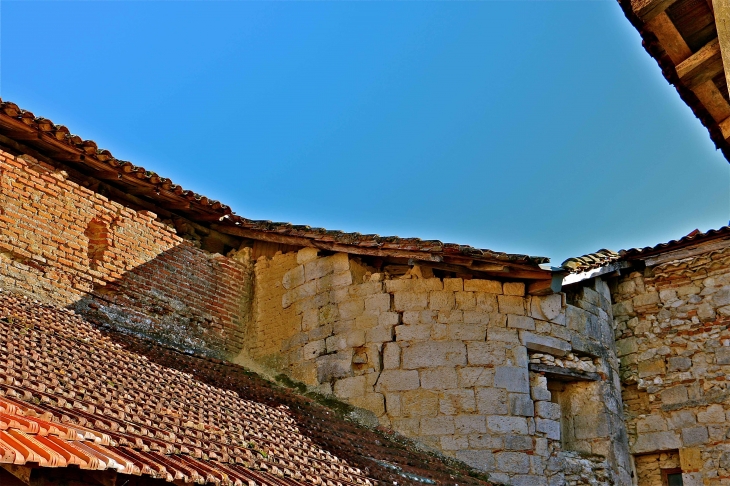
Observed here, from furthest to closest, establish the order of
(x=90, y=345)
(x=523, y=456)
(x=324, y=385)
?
(x=324, y=385)
(x=523, y=456)
(x=90, y=345)

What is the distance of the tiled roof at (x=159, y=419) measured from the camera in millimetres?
5457

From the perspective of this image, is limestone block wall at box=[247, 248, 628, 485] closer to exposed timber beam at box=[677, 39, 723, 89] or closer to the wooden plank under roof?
the wooden plank under roof

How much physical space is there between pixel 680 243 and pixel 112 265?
747 cm

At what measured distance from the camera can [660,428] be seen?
11234 mm

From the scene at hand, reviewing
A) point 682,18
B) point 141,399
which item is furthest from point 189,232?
point 682,18

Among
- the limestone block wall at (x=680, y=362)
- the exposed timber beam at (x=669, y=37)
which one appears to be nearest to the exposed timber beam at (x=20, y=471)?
the exposed timber beam at (x=669, y=37)

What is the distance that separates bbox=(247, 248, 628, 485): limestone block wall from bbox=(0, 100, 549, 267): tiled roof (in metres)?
0.42

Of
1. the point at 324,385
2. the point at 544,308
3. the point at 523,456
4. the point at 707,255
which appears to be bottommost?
the point at 523,456

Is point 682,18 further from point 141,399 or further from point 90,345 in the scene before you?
point 90,345

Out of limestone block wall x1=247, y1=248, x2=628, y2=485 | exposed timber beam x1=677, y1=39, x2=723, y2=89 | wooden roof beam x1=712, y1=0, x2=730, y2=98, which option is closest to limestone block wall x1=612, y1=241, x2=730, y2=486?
limestone block wall x1=247, y1=248, x2=628, y2=485

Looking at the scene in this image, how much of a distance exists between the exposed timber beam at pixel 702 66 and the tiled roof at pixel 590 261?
5.28m

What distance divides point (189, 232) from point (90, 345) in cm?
338

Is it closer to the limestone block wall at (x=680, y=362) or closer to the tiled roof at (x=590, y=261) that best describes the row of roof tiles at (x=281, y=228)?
the tiled roof at (x=590, y=261)

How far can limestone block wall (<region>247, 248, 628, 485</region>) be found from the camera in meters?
10.1
